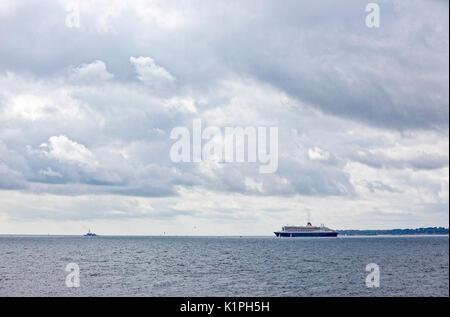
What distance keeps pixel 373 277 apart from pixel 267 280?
59.8 ft

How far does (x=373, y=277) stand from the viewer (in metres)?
80.5

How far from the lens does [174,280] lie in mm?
80875
